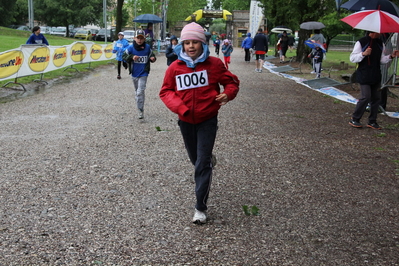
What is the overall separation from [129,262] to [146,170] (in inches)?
105

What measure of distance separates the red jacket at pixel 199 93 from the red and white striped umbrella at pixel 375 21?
500 cm

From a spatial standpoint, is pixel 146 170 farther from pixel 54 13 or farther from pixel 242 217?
pixel 54 13

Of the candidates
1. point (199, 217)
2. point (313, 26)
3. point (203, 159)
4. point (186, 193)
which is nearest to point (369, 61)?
point (186, 193)

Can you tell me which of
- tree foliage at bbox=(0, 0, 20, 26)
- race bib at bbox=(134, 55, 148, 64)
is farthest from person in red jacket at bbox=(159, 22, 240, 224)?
tree foliage at bbox=(0, 0, 20, 26)

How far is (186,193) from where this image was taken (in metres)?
5.52

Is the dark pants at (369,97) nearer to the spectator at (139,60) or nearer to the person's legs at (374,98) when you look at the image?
the person's legs at (374,98)

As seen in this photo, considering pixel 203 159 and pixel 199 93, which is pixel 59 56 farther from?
pixel 203 159

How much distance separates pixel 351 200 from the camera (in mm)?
5426

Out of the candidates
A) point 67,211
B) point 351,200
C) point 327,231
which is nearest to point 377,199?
point 351,200

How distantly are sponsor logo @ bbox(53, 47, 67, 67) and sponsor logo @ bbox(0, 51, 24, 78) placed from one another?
377 centimetres

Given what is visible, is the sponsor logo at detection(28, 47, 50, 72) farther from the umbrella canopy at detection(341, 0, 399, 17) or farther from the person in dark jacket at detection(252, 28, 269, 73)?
the person in dark jacket at detection(252, 28, 269, 73)

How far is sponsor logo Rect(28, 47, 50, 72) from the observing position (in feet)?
53.3

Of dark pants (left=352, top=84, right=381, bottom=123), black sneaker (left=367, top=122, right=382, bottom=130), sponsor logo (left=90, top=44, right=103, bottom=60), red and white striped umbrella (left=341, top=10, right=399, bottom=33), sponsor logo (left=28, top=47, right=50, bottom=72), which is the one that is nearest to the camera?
red and white striped umbrella (left=341, top=10, right=399, bottom=33)

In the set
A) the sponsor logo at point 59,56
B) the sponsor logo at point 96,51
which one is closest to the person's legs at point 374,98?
the sponsor logo at point 59,56
